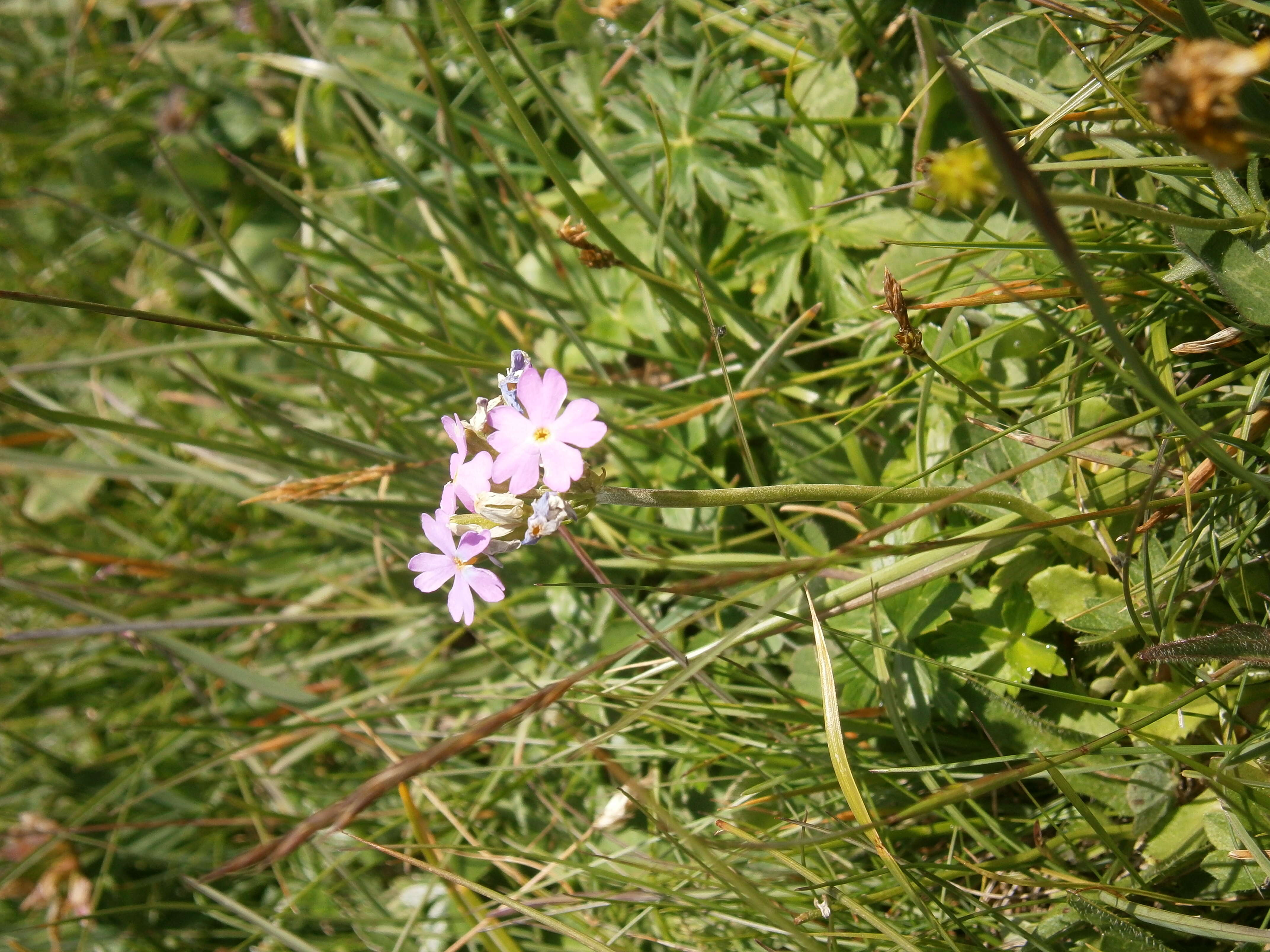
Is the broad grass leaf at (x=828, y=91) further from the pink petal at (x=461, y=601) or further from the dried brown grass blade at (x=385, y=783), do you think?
the dried brown grass blade at (x=385, y=783)

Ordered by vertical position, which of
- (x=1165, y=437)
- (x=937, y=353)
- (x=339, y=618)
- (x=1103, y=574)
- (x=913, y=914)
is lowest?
(x=913, y=914)

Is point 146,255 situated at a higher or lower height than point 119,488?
higher

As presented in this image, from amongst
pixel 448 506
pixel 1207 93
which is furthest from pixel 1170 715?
pixel 448 506

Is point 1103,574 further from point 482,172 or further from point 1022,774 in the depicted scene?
point 482,172


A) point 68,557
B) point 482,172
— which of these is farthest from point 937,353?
point 68,557

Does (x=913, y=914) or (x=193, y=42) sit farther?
→ (x=193, y=42)

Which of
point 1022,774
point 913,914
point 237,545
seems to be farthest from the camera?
point 237,545
